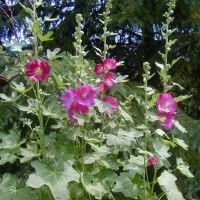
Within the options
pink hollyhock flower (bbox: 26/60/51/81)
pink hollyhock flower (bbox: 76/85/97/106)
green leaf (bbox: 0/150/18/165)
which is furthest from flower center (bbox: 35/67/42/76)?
green leaf (bbox: 0/150/18/165)

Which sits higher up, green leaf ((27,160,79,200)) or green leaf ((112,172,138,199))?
green leaf ((27,160,79,200))

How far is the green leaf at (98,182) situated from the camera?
90cm

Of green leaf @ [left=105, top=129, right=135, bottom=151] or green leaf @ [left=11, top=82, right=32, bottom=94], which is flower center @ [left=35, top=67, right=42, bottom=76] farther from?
green leaf @ [left=105, top=129, right=135, bottom=151]

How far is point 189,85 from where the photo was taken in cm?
248

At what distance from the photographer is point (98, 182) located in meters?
0.95

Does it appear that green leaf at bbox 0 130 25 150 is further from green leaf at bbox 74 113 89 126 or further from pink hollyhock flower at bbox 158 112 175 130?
pink hollyhock flower at bbox 158 112 175 130

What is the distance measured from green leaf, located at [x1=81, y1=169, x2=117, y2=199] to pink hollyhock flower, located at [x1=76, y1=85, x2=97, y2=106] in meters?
0.18

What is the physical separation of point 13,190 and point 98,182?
21 cm

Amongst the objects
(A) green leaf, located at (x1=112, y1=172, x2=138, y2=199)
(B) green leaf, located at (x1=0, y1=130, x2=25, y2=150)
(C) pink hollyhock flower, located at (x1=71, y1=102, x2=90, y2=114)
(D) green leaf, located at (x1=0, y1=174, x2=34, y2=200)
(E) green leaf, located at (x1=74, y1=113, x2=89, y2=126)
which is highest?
(C) pink hollyhock flower, located at (x1=71, y1=102, x2=90, y2=114)

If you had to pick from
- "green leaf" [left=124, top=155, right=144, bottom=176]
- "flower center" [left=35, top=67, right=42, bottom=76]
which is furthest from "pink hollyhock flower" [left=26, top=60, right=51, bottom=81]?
"green leaf" [left=124, top=155, right=144, bottom=176]

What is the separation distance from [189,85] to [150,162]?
5.29 ft

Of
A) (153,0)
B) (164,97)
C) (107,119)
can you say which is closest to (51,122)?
(107,119)

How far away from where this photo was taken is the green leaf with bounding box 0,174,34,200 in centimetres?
88

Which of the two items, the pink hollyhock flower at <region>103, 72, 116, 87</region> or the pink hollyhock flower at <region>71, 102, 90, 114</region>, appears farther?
the pink hollyhock flower at <region>103, 72, 116, 87</region>
